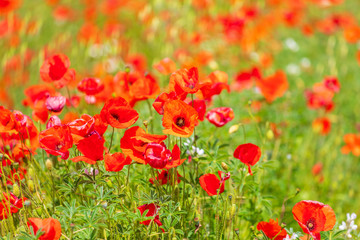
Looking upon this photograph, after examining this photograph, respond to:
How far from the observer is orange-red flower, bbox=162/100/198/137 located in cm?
146

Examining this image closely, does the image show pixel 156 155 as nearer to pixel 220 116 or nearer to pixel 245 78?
pixel 220 116

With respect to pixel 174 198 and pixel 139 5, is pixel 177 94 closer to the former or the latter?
pixel 174 198

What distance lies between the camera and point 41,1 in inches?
328

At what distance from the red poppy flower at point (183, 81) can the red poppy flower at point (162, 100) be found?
0.09ft

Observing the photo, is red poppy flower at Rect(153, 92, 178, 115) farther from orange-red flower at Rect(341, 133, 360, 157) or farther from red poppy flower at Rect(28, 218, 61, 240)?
orange-red flower at Rect(341, 133, 360, 157)

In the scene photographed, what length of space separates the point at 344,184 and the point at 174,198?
2117 mm

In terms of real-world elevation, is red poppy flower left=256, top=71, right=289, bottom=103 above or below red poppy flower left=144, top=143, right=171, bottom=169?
below

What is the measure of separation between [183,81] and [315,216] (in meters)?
0.75

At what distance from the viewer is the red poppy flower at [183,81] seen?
158 cm

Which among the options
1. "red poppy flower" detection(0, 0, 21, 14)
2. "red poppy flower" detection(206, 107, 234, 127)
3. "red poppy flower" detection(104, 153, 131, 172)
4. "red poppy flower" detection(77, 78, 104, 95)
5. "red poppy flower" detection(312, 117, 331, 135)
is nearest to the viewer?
"red poppy flower" detection(104, 153, 131, 172)

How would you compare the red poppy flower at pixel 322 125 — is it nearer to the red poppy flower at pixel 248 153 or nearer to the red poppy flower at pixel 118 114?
the red poppy flower at pixel 248 153

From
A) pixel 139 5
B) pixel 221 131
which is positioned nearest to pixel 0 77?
pixel 139 5

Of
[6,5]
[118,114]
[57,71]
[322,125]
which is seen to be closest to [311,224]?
[118,114]

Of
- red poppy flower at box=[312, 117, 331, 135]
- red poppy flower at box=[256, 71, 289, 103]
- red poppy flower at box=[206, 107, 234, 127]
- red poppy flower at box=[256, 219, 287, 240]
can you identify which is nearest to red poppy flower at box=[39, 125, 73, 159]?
red poppy flower at box=[206, 107, 234, 127]
